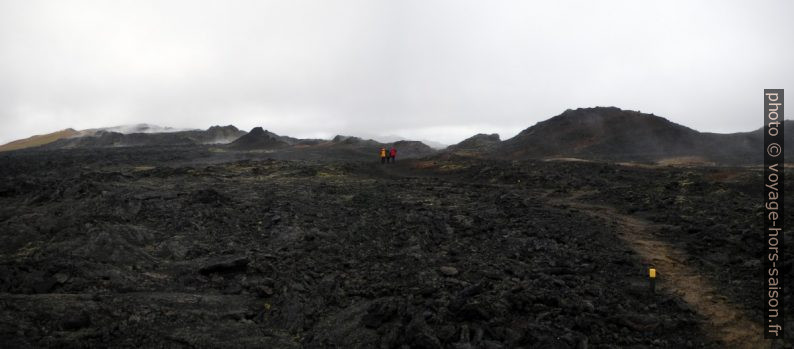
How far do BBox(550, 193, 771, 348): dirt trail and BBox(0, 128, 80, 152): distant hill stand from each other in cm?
10640

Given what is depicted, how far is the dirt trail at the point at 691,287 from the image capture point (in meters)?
7.20

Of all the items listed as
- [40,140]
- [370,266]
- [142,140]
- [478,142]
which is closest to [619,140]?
[478,142]

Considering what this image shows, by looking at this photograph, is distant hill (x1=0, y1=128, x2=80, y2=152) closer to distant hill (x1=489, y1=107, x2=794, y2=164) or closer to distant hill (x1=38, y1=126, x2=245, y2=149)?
distant hill (x1=38, y1=126, x2=245, y2=149)

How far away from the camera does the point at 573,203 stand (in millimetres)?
17828

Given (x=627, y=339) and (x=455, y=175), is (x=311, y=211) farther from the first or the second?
(x=455, y=175)

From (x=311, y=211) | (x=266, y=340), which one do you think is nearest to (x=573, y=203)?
(x=311, y=211)

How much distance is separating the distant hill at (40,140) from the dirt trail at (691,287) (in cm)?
10640

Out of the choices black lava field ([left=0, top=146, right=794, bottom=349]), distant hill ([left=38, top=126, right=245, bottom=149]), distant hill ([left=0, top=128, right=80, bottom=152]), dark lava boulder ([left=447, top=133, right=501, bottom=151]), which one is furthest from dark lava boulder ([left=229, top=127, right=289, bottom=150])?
distant hill ([left=0, top=128, right=80, bottom=152])

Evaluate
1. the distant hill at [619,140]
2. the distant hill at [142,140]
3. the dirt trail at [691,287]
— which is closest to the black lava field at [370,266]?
the dirt trail at [691,287]

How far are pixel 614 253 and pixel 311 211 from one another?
10107 mm

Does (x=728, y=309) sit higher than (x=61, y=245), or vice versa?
(x=61, y=245)

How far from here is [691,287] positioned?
9180 millimetres

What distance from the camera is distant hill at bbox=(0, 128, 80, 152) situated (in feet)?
287

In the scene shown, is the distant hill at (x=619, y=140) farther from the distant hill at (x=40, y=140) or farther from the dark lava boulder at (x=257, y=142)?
the distant hill at (x=40, y=140)
